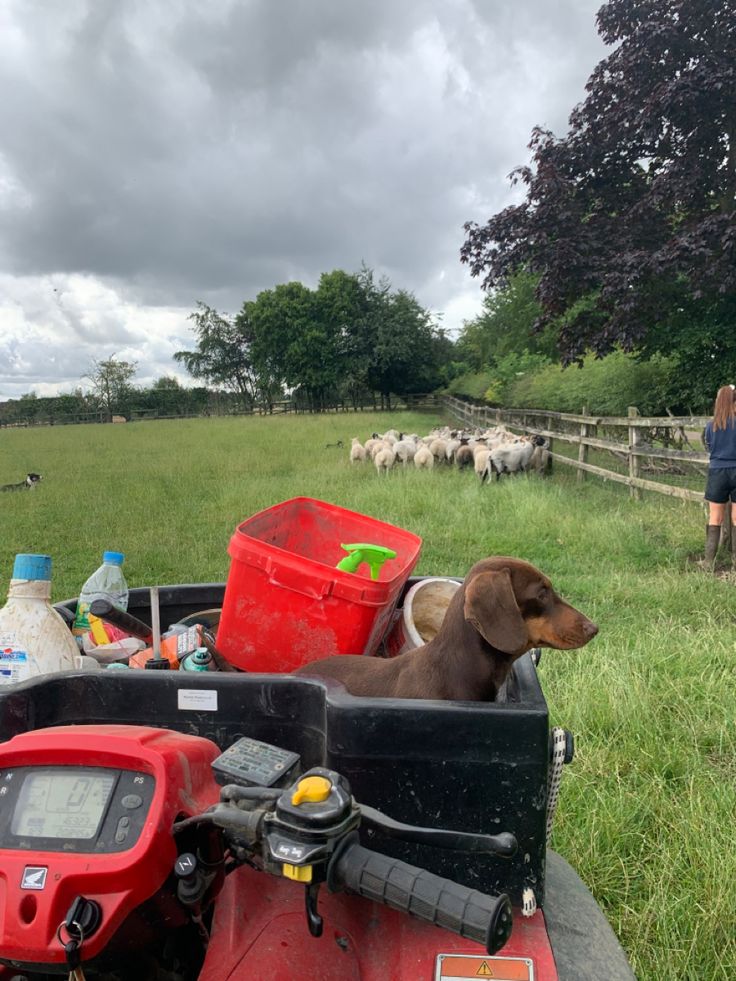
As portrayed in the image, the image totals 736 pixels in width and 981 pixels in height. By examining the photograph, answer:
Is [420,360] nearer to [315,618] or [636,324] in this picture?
[636,324]

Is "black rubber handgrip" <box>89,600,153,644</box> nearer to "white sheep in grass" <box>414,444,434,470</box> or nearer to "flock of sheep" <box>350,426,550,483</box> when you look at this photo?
"flock of sheep" <box>350,426,550,483</box>

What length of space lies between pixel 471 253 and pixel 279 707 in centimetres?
1223

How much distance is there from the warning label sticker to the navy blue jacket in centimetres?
637

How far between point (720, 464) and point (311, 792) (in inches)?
267

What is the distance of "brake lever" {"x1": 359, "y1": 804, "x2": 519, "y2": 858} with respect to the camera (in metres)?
0.99

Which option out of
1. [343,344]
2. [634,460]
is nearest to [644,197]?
[634,460]

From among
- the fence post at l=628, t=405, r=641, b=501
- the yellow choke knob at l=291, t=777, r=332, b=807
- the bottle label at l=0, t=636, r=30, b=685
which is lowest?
the fence post at l=628, t=405, r=641, b=501

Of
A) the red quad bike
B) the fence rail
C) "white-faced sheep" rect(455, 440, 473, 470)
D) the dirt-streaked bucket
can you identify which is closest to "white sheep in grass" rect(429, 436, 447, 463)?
"white-faced sheep" rect(455, 440, 473, 470)

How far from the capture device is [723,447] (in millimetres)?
6730

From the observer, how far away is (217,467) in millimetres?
16875

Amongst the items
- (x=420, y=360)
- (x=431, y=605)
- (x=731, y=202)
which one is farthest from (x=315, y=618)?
(x=420, y=360)

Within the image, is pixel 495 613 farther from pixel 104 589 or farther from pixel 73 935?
pixel 104 589

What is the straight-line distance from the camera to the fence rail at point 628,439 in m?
9.11

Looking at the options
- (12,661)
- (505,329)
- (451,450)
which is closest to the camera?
(12,661)
